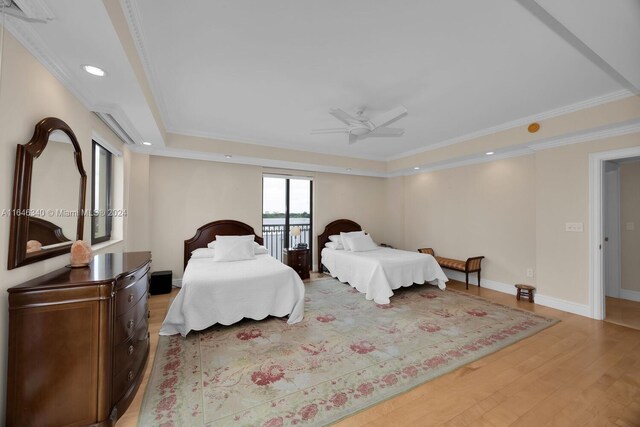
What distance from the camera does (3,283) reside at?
1.47 meters

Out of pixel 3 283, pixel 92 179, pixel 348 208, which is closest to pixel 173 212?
pixel 92 179

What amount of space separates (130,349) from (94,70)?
2.11 meters

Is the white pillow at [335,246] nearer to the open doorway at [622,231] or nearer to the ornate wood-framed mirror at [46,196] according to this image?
the ornate wood-framed mirror at [46,196]

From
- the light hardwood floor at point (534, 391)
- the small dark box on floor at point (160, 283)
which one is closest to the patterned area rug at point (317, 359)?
the light hardwood floor at point (534, 391)

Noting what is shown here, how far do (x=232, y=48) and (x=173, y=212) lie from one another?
11.0ft

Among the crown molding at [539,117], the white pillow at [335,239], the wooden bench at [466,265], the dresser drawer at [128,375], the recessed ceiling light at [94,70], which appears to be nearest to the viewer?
the dresser drawer at [128,375]

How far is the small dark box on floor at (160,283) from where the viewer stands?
415 cm

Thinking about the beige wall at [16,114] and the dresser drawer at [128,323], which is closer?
the beige wall at [16,114]

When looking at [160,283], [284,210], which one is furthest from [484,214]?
[160,283]

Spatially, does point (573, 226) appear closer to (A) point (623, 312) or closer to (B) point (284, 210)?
(A) point (623, 312)

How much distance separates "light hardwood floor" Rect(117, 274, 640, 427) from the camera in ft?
5.67

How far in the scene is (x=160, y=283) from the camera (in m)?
4.17

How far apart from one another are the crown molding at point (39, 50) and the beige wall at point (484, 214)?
5.77 m

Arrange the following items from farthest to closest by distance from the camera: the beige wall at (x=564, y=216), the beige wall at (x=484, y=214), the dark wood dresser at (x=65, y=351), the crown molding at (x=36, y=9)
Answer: the beige wall at (x=484, y=214)
the beige wall at (x=564, y=216)
the dark wood dresser at (x=65, y=351)
the crown molding at (x=36, y=9)
